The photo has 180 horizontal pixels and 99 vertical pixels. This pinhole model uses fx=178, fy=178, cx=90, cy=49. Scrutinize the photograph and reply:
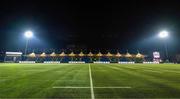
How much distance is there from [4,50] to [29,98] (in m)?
105

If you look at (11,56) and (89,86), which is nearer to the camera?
(89,86)

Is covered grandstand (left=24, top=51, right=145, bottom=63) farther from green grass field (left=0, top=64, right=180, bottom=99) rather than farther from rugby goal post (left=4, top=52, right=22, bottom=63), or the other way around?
green grass field (left=0, top=64, right=180, bottom=99)

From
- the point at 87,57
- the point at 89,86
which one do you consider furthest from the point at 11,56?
the point at 89,86

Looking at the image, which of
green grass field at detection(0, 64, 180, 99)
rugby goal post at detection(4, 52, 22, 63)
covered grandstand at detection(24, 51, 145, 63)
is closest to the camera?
green grass field at detection(0, 64, 180, 99)

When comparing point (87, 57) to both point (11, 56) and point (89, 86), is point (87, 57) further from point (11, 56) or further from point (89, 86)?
point (89, 86)

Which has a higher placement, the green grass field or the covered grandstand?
the covered grandstand

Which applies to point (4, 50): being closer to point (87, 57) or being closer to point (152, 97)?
point (87, 57)

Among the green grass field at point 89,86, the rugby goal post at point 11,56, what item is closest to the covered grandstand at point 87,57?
the rugby goal post at point 11,56

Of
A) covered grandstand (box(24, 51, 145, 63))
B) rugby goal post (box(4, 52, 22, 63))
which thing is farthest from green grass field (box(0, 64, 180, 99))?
rugby goal post (box(4, 52, 22, 63))

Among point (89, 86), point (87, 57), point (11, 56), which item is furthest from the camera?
point (87, 57)

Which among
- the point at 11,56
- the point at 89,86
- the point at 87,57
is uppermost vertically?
the point at 11,56

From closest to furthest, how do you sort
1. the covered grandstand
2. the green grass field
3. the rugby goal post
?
the green grass field
the covered grandstand
the rugby goal post

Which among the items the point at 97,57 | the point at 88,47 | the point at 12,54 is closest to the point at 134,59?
the point at 97,57

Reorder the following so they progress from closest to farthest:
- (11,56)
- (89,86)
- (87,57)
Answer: (89,86) < (11,56) < (87,57)
